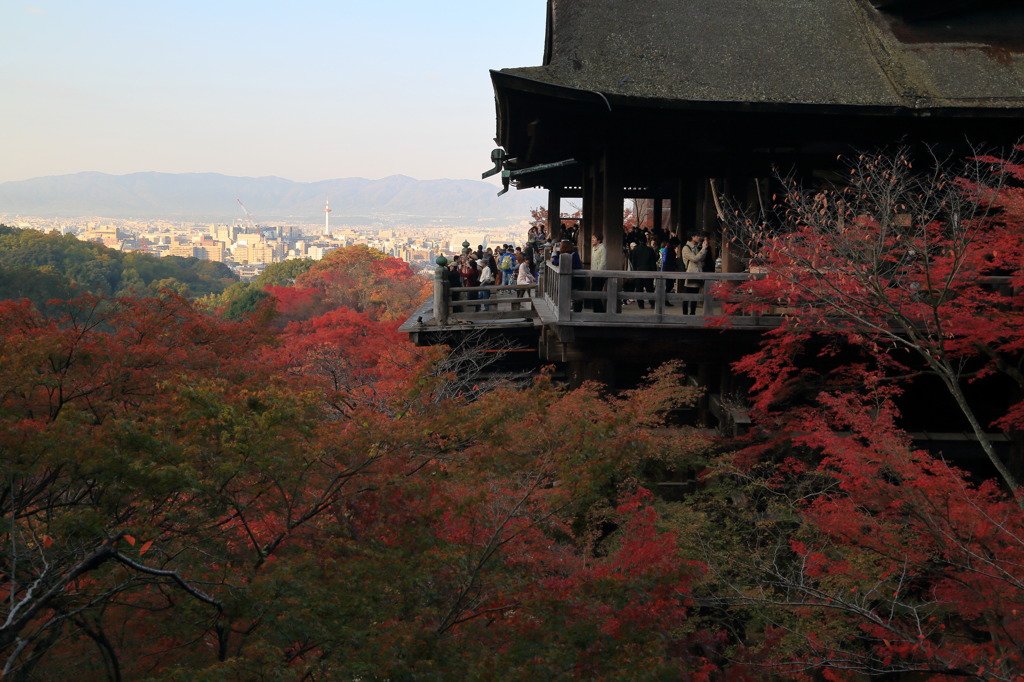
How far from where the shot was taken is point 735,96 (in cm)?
1095

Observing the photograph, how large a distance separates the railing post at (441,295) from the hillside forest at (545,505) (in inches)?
135

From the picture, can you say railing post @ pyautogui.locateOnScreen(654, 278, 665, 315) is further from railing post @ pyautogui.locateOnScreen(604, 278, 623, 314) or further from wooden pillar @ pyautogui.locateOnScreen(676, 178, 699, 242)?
wooden pillar @ pyautogui.locateOnScreen(676, 178, 699, 242)

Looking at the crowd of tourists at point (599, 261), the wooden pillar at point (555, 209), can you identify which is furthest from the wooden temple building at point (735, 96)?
the wooden pillar at point (555, 209)

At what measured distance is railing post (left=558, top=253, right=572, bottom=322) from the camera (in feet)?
36.0

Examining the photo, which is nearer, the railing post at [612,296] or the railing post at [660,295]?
the railing post at [660,295]

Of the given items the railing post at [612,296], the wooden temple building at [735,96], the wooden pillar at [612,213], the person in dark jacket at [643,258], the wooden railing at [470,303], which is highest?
the wooden temple building at [735,96]

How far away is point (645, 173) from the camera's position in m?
13.6

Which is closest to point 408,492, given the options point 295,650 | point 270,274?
point 295,650

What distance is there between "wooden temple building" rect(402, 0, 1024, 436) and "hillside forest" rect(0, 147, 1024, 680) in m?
0.74

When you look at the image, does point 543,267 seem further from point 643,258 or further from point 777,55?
point 777,55

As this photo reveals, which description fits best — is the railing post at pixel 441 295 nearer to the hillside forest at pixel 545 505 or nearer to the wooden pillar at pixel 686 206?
the hillside forest at pixel 545 505

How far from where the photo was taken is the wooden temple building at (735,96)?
11.0 m

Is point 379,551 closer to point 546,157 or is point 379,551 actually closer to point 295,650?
point 295,650

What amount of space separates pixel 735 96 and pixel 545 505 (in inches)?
219
